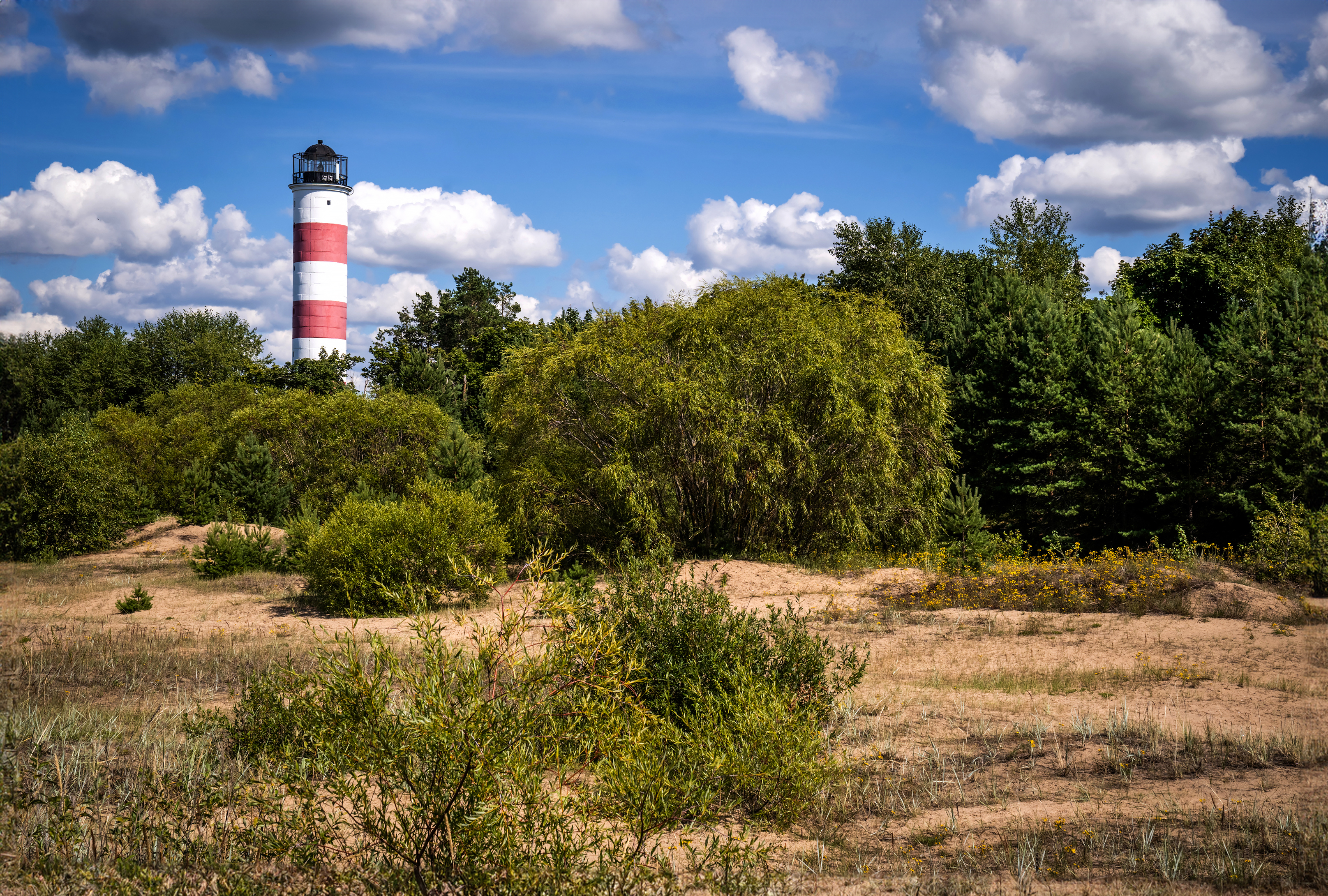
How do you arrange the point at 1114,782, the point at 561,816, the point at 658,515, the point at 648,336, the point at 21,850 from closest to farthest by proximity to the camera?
1. the point at 561,816
2. the point at 21,850
3. the point at 1114,782
4. the point at 658,515
5. the point at 648,336

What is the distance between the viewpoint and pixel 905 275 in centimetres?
3353

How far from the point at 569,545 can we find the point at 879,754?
11.4 metres

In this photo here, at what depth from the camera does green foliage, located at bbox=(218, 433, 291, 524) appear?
2353 centimetres

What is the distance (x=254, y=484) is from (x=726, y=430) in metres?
14.6

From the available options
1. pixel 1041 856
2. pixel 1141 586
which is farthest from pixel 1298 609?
pixel 1041 856

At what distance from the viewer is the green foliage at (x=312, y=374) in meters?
33.4

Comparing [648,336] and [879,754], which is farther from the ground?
[648,336]

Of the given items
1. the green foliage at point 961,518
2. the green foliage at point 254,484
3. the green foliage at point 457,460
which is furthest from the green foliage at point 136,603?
the green foliage at point 961,518

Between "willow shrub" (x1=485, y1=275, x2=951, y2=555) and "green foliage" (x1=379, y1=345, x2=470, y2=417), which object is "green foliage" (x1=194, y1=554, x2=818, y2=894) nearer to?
"willow shrub" (x1=485, y1=275, x2=951, y2=555)

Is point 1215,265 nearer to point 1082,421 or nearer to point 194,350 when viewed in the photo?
point 1082,421

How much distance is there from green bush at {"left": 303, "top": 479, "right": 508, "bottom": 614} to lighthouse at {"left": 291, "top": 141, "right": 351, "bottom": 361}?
2464 centimetres

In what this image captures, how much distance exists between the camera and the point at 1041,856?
425 centimetres

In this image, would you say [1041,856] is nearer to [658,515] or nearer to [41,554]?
[658,515]

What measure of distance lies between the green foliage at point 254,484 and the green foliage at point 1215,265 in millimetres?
31655
